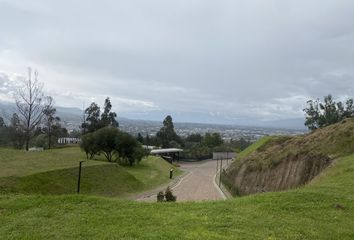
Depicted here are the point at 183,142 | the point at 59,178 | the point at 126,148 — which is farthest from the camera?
the point at 183,142

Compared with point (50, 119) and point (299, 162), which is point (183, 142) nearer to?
point (50, 119)

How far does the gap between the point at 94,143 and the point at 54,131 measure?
25.5 metres

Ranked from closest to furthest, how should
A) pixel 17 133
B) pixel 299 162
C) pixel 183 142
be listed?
pixel 299 162
pixel 17 133
pixel 183 142

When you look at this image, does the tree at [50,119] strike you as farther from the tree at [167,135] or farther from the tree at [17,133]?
the tree at [167,135]

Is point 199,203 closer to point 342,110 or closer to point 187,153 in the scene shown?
point 342,110

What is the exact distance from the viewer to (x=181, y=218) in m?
9.91

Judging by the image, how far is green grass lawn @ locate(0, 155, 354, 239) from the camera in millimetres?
8742

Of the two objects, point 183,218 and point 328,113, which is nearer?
point 183,218

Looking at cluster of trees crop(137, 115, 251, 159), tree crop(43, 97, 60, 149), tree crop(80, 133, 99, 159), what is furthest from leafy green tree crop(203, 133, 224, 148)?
tree crop(80, 133, 99, 159)

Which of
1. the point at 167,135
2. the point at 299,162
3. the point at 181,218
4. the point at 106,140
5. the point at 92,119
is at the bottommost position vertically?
the point at 181,218

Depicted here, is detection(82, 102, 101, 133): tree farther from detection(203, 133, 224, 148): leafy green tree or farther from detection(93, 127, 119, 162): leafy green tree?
detection(203, 133, 224, 148): leafy green tree

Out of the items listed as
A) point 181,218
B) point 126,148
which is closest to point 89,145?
point 126,148

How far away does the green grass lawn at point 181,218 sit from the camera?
8.74 metres

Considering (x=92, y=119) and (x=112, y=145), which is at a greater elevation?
(x=92, y=119)
